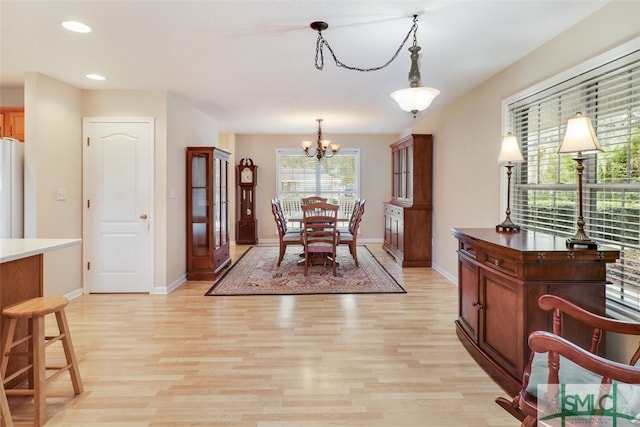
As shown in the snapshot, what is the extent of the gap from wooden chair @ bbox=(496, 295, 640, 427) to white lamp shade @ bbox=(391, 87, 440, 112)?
133cm

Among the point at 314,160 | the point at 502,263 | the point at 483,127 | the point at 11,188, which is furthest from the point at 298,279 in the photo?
the point at 314,160

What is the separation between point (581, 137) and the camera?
2035 mm

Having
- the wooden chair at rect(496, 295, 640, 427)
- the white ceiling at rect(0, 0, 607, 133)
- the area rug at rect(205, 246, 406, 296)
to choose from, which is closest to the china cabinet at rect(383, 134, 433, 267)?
the area rug at rect(205, 246, 406, 296)

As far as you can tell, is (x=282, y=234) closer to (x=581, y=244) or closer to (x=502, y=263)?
(x=502, y=263)

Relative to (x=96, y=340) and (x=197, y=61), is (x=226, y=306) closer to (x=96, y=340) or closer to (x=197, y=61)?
(x=96, y=340)

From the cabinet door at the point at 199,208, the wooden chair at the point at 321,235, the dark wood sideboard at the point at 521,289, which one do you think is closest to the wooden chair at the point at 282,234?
the wooden chair at the point at 321,235

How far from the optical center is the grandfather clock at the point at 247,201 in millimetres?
8211

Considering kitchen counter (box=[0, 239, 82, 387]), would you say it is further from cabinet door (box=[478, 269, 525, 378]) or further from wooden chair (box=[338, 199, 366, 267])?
wooden chair (box=[338, 199, 366, 267])

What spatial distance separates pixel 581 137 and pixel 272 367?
2.37 m

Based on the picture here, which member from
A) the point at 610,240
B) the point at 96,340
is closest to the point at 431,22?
the point at 610,240

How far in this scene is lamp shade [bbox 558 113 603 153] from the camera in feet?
6.60

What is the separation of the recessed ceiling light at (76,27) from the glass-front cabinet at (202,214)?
2.42 m

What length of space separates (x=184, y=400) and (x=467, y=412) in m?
1.62

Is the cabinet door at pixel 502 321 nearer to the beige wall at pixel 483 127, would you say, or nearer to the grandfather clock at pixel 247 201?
the beige wall at pixel 483 127
